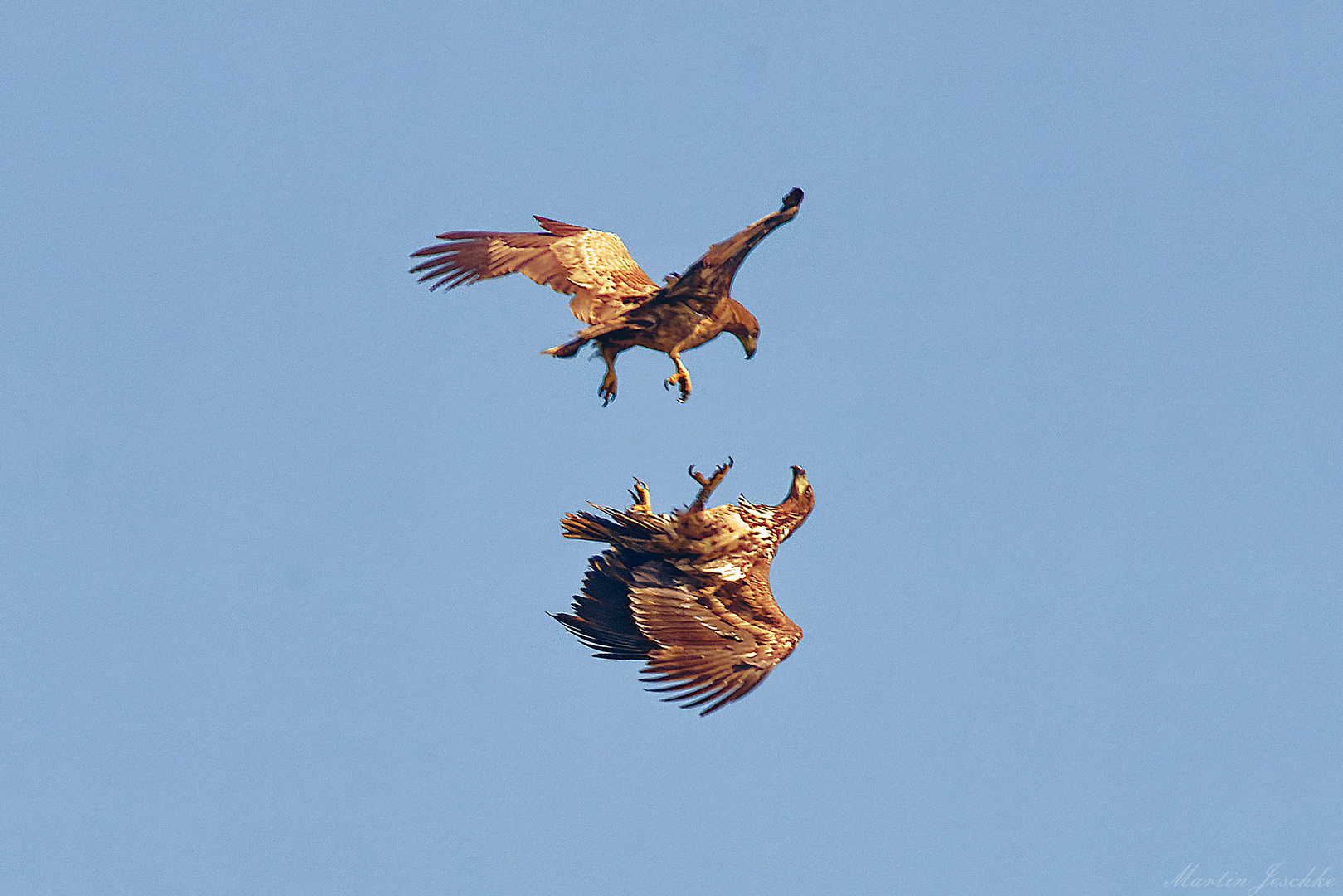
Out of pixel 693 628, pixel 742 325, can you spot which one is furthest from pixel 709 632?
pixel 742 325

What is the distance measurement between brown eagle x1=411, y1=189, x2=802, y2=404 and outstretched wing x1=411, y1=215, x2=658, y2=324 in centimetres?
1

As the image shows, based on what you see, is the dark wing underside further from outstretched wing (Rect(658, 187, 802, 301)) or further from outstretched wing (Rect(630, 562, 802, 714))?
outstretched wing (Rect(658, 187, 802, 301))

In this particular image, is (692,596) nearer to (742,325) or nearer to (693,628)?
(693,628)

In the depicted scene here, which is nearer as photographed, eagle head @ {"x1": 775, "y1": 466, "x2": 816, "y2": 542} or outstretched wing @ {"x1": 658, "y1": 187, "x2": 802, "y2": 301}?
outstretched wing @ {"x1": 658, "y1": 187, "x2": 802, "y2": 301}

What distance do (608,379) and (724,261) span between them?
2333mm

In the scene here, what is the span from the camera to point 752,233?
87.3 ft

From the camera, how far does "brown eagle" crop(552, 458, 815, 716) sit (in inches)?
1083

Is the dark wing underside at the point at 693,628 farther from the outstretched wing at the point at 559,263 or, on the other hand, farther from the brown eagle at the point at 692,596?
the outstretched wing at the point at 559,263

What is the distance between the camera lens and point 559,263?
2911 cm

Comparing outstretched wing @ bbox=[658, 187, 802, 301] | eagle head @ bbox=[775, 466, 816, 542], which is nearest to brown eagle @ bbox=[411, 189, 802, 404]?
outstretched wing @ bbox=[658, 187, 802, 301]

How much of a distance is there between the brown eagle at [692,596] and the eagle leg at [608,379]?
3.91 ft

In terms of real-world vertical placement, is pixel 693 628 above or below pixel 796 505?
below

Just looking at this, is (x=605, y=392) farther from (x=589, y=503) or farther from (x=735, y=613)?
(x=735, y=613)

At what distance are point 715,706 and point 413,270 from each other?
22.5ft
